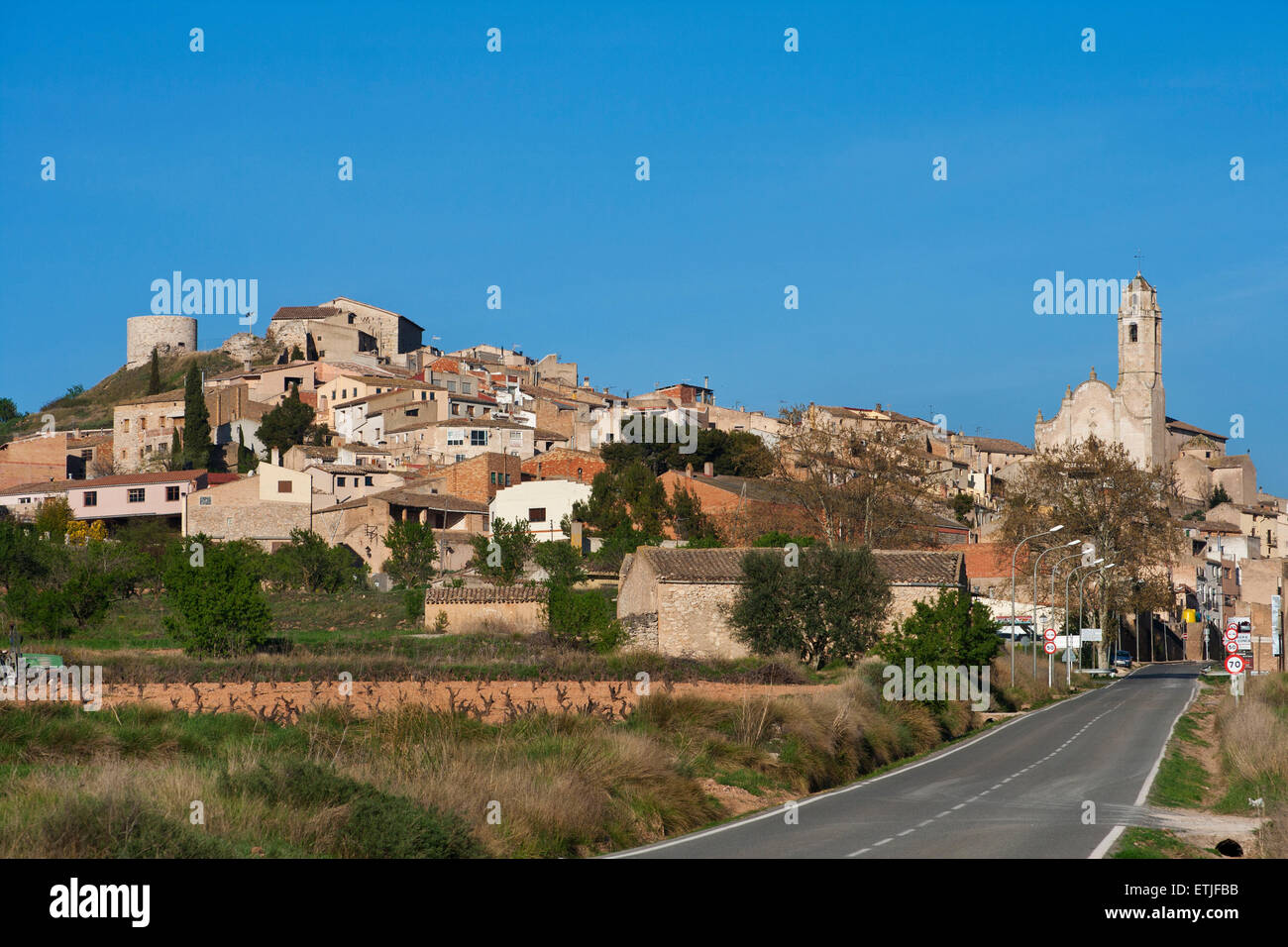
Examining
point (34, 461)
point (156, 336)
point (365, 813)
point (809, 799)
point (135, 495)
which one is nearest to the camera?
point (365, 813)

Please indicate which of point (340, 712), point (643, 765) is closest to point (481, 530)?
point (340, 712)

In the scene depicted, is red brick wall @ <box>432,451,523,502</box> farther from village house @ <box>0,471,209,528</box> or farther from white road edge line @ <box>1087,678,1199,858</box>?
white road edge line @ <box>1087,678,1199,858</box>

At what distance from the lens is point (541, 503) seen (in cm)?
8294

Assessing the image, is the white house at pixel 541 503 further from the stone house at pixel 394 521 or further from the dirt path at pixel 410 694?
the dirt path at pixel 410 694

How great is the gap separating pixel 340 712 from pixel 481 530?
6094cm

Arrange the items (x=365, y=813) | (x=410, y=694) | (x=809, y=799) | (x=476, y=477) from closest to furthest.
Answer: (x=365, y=813)
(x=809, y=799)
(x=410, y=694)
(x=476, y=477)

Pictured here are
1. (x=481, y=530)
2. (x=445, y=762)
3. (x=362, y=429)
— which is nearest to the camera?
(x=445, y=762)

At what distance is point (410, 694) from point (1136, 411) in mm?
124275
